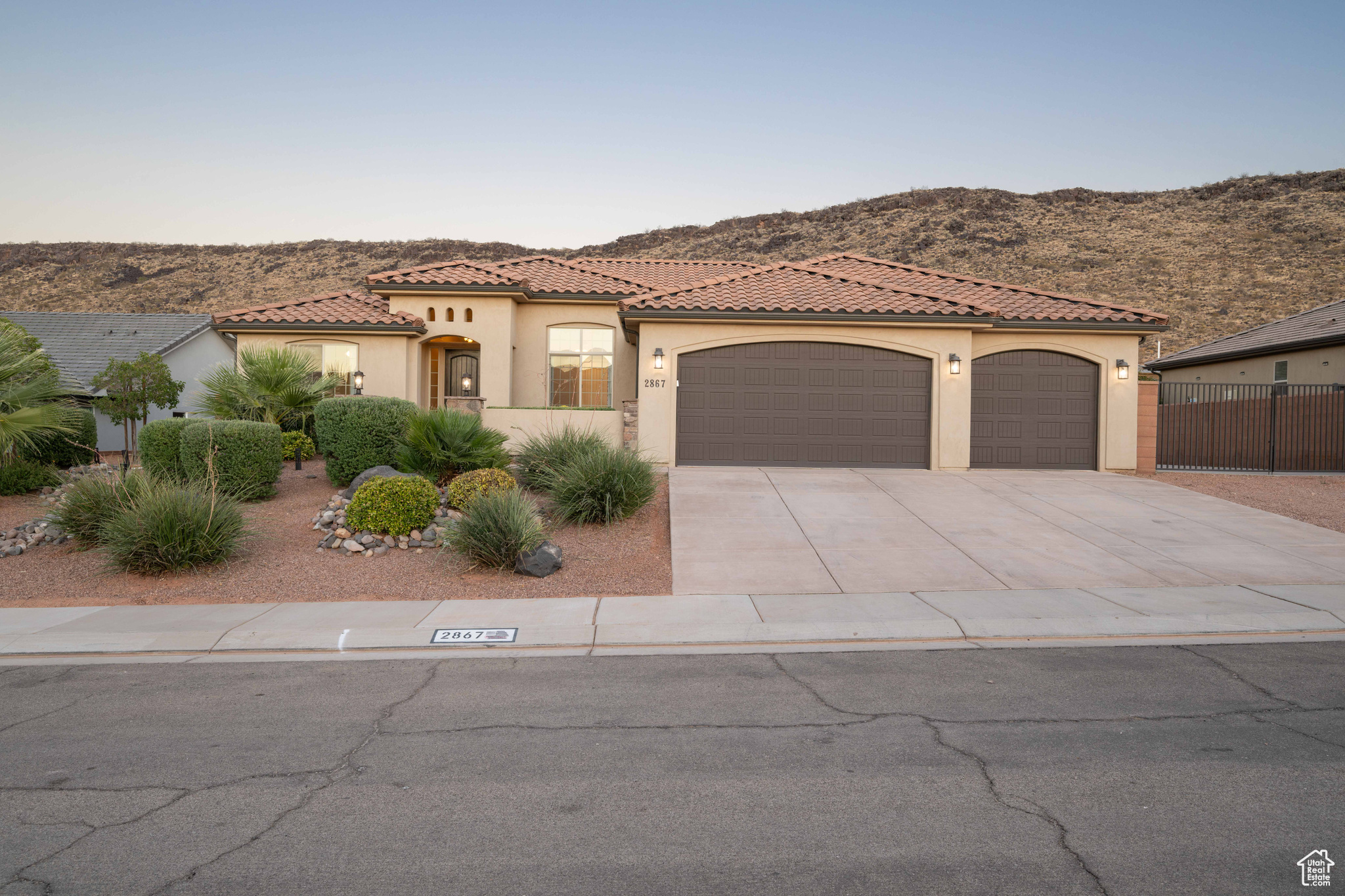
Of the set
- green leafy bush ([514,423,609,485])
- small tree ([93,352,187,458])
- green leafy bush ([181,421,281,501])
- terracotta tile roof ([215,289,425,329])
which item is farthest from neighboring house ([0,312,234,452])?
green leafy bush ([514,423,609,485])

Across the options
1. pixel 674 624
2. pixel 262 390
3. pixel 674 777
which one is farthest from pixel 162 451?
pixel 674 777

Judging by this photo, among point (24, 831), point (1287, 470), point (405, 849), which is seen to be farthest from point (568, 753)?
point (1287, 470)

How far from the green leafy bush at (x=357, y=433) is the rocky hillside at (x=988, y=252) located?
1278 inches

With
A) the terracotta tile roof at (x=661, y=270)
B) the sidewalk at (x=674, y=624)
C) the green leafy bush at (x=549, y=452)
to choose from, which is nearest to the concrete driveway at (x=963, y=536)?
the sidewalk at (x=674, y=624)

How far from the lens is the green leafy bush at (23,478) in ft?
43.7

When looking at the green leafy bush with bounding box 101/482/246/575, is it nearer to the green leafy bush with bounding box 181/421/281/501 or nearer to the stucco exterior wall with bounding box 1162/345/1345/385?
the green leafy bush with bounding box 181/421/281/501

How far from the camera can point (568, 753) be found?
4.52m

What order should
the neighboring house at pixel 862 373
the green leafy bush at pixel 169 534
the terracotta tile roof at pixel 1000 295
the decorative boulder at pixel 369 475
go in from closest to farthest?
the green leafy bush at pixel 169 534
the decorative boulder at pixel 369 475
the neighboring house at pixel 862 373
the terracotta tile roof at pixel 1000 295

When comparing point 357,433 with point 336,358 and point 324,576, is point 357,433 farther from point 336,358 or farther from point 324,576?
point 336,358

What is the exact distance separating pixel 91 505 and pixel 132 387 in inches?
228

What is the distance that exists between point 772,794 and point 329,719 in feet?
9.78

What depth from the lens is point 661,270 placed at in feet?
76.5

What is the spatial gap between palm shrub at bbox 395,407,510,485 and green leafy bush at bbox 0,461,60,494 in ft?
21.9

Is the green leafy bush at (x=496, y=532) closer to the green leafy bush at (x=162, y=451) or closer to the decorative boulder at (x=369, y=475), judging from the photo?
the decorative boulder at (x=369, y=475)
